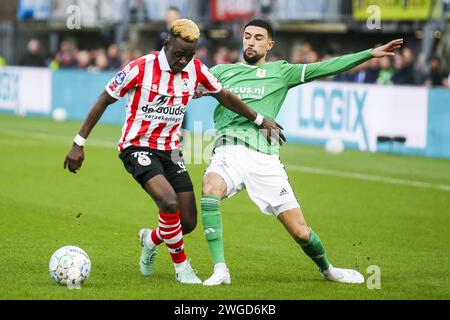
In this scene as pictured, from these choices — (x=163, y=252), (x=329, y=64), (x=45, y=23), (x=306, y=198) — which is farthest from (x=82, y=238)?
(x=45, y=23)

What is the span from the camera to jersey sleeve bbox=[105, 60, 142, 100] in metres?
8.73

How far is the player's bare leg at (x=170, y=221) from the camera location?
344 inches

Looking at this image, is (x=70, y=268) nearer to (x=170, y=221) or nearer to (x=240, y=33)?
(x=170, y=221)

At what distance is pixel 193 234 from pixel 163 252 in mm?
1302

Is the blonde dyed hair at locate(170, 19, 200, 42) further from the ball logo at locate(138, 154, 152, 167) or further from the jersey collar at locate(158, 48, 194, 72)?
the ball logo at locate(138, 154, 152, 167)

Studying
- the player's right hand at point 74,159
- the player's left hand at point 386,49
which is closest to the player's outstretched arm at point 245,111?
the player's left hand at point 386,49

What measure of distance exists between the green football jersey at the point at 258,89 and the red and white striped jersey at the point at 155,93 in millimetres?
494

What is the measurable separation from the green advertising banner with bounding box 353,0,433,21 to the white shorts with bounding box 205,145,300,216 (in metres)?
19.0

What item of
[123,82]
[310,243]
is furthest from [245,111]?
[310,243]

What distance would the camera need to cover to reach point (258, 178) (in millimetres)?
9242

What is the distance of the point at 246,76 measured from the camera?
31.4ft

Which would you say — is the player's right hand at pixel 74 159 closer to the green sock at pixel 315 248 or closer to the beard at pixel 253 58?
the beard at pixel 253 58

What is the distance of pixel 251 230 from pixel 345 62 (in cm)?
371

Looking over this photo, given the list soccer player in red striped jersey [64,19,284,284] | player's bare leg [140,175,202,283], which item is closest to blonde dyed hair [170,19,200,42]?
soccer player in red striped jersey [64,19,284,284]
